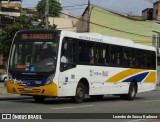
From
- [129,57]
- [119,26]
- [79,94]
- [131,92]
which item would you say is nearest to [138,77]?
[131,92]

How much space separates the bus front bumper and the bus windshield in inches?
24.0

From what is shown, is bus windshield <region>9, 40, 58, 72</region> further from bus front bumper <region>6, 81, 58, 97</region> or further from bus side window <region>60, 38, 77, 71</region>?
bus front bumper <region>6, 81, 58, 97</region>

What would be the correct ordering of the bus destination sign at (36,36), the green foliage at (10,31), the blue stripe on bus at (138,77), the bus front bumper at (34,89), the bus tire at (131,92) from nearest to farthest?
the bus front bumper at (34,89), the bus destination sign at (36,36), the blue stripe on bus at (138,77), the bus tire at (131,92), the green foliage at (10,31)

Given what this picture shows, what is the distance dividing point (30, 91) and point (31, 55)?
1.40 metres

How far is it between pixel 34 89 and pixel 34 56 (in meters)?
1.28

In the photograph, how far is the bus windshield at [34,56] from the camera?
735 inches

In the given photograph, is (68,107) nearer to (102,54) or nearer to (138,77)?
(102,54)

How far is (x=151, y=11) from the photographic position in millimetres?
81438

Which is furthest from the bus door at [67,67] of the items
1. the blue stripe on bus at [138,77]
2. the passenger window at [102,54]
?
the blue stripe on bus at [138,77]

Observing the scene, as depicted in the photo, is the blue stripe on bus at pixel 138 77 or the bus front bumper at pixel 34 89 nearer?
the bus front bumper at pixel 34 89

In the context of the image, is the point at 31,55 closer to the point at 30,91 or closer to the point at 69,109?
the point at 30,91

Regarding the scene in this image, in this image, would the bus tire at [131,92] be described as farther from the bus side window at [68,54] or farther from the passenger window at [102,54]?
the bus side window at [68,54]

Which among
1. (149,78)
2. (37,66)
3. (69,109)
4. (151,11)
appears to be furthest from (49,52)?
(151,11)

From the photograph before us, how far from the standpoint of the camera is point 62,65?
18891mm
